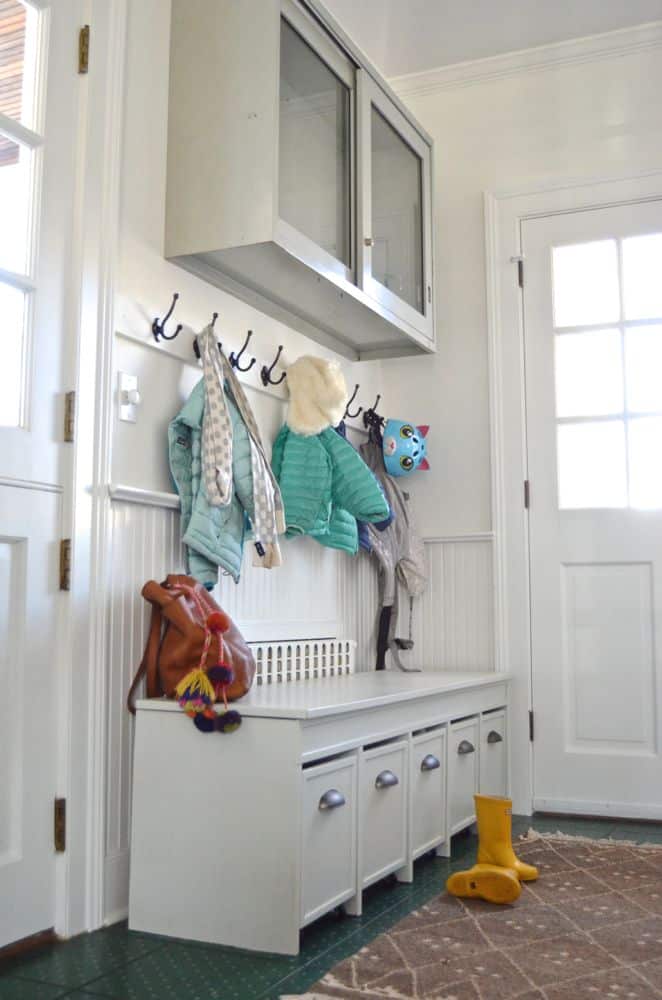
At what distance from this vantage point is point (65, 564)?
7.02ft

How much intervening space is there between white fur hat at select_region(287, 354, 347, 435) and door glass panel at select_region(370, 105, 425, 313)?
35 centimetres

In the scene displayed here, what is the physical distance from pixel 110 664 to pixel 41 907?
0.50 m

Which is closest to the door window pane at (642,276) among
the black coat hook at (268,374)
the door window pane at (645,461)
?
the door window pane at (645,461)

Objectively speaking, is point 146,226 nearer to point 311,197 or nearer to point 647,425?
point 311,197

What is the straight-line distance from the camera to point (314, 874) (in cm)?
207

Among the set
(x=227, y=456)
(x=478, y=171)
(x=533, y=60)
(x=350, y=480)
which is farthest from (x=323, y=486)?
(x=533, y=60)

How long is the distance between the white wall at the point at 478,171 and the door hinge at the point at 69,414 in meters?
1.75

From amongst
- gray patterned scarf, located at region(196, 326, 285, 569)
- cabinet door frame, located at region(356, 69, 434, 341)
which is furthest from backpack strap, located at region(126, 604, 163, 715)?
cabinet door frame, located at region(356, 69, 434, 341)

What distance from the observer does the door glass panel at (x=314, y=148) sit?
257 cm

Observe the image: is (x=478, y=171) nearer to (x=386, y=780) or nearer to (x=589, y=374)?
(x=589, y=374)

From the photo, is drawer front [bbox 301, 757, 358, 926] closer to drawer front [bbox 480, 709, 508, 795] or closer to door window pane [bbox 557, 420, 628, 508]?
drawer front [bbox 480, 709, 508, 795]

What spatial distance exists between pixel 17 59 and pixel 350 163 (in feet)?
3.53

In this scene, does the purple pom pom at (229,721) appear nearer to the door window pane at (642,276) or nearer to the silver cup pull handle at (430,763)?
the silver cup pull handle at (430,763)

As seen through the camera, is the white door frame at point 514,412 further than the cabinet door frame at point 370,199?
Yes
